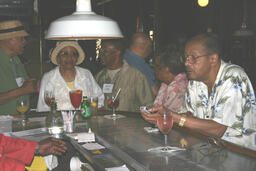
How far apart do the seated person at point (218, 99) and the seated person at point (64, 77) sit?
66.9 inches

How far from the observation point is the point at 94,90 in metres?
4.13

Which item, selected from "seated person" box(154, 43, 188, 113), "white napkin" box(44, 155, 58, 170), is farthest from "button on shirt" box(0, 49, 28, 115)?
"seated person" box(154, 43, 188, 113)

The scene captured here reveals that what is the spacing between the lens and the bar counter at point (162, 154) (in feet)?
5.20

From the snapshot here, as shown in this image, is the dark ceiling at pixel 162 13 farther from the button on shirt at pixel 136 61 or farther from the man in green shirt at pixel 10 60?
the man in green shirt at pixel 10 60

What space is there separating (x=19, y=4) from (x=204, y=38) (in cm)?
646

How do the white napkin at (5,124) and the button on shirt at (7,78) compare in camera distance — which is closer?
the white napkin at (5,124)

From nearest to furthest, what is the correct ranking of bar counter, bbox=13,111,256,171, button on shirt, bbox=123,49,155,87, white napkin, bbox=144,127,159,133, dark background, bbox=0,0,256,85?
bar counter, bbox=13,111,256,171 → white napkin, bbox=144,127,159,133 → button on shirt, bbox=123,49,155,87 → dark background, bbox=0,0,256,85

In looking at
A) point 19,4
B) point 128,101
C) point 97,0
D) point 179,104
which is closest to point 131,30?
point 97,0

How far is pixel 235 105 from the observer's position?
2.31 m

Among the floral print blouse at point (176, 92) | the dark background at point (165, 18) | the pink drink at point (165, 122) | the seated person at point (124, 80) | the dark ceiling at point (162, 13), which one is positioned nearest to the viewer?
the pink drink at point (165, 122)

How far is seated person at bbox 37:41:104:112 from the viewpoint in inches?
149

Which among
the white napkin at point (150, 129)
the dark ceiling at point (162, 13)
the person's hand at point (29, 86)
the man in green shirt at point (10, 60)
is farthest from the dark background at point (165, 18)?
the white napkin at point (150, 129)

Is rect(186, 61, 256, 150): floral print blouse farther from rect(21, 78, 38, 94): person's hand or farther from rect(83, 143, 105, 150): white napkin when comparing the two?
rect(21, 78, 38, 94): person's hand

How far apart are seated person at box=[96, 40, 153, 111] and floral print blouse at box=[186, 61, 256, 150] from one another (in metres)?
2.02
